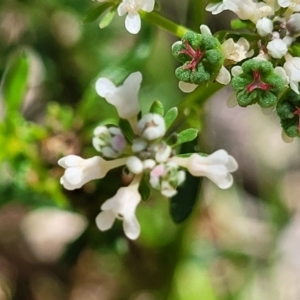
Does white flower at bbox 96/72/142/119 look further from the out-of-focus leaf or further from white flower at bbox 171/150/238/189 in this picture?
the out-of-focus leaf

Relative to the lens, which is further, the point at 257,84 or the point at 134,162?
the point at 134,162

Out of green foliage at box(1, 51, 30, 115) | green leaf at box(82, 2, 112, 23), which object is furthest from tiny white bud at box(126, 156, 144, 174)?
green foliage at box(1, 51, 30, 115)

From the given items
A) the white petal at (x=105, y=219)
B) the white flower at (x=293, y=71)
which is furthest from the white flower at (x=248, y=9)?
the white petal at (x=105, y=219)

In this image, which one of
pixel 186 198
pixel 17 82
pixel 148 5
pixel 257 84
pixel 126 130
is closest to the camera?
pixel 257 84

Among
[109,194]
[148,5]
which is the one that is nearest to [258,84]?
[148,5]

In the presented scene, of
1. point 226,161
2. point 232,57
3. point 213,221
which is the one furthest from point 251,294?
point 232,57

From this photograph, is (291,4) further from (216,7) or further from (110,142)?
(110,142)

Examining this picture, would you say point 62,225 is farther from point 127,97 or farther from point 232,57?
point 232,57

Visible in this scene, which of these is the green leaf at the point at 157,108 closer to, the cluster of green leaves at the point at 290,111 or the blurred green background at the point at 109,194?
the cluster of green leaves at the point at 290,111
